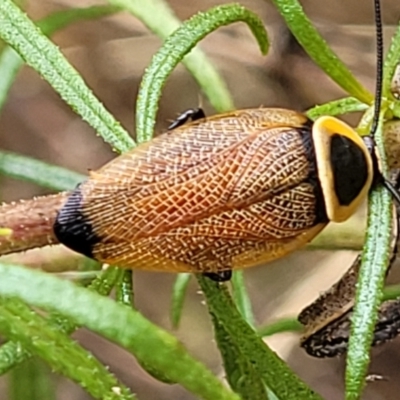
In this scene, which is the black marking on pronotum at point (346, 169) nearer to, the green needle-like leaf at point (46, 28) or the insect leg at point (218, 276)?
the insect leg at point (218, 276)

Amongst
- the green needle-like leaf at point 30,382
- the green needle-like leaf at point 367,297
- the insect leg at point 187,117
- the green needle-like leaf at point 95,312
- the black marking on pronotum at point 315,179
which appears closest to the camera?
the green needle-like leaf at point 95,312

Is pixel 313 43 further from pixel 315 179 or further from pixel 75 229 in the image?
pixel 75 229

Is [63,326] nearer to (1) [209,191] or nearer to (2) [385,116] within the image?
(1) [209,191]

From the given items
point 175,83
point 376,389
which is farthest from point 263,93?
point 376,389

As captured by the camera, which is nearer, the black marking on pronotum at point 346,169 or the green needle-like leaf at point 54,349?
the green needle-like leaf at point 54,349

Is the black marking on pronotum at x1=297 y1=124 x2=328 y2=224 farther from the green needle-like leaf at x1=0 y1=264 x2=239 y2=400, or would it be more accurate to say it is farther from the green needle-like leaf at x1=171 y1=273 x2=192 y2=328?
the green needle-like leaf at x1=0 y1=264 x2=239 y2=400

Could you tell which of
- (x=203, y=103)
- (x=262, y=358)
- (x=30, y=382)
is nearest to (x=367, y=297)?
(x=262, y=358)

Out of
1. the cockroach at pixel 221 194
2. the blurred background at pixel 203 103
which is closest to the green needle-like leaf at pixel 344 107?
the cockroach at pixel 221 194
